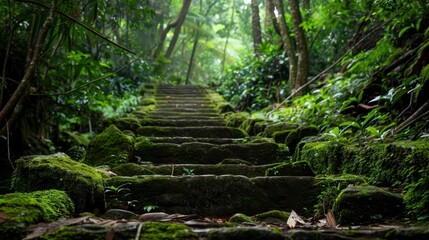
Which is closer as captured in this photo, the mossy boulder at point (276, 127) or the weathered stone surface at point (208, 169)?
the weathered stone surface at point (208, 169)

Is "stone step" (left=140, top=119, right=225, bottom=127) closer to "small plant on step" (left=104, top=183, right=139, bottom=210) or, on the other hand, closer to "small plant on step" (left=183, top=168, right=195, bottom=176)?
"small plant on step" (left=183, top=168, right=195, bottom=176)

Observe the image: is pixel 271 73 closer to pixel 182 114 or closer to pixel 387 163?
pixel 182 114

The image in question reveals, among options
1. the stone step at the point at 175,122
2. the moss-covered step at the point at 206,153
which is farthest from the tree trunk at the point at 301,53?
the moss-covered step at the point at 206,153

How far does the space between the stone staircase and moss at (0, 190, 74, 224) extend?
24.3 inches

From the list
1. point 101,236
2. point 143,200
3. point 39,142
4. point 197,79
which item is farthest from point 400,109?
point 197,79

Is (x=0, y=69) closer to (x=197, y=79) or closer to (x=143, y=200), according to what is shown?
(x=143, y=200)

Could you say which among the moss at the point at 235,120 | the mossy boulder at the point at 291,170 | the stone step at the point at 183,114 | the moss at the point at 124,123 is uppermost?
the stone step at the point at 183,114

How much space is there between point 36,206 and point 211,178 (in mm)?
1191

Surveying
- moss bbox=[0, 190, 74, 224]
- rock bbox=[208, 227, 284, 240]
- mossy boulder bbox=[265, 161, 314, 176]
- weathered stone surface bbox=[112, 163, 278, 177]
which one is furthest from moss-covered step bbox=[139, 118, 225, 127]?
rock bbox=[208, 227, 284, 240]

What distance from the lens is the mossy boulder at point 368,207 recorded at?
6.11ft

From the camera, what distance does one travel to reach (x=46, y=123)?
465cm

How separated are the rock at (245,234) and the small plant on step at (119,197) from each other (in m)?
1.04

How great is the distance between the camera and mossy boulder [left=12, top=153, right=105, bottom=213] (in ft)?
6.70

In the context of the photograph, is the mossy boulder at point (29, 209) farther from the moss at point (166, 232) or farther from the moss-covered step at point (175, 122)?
the moss-covered step at point (175, 122)
